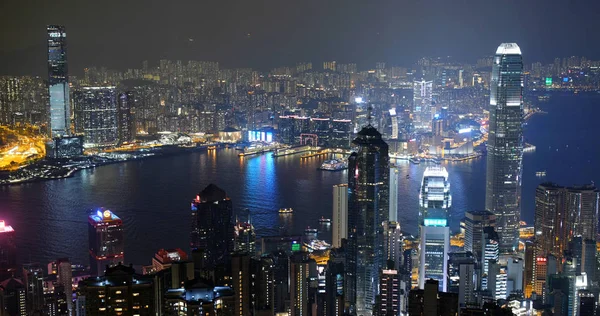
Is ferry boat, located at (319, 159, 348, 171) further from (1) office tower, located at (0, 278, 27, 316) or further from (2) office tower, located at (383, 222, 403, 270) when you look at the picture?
(1) office tower, located at (0, 278, 27, 316)

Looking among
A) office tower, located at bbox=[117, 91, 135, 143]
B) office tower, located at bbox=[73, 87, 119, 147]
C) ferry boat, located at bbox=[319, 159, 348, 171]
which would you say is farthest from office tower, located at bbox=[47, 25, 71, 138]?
ferry boat, located at bbox=[319, 159, 348, 171]

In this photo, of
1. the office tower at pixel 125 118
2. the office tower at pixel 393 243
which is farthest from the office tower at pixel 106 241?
the office tower at pixel 125 118

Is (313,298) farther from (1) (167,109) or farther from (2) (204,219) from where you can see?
(1) (167,109)

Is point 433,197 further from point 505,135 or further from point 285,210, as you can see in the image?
point 505,135

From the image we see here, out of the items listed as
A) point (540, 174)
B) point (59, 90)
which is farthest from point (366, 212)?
point (59, 90)

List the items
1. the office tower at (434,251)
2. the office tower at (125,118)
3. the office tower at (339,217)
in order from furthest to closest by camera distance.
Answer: the office tower at (125,118) < the office tower at (339,217) < the office tower at (434,251)

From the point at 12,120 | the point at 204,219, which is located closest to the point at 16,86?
the point at 12,120

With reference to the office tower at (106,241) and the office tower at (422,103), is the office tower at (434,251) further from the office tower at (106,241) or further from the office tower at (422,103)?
the office tower at (422,103)
